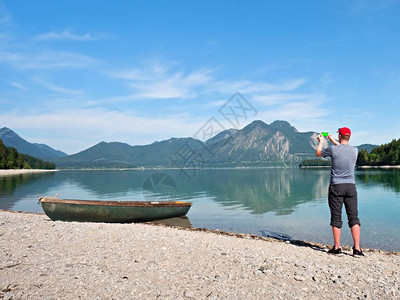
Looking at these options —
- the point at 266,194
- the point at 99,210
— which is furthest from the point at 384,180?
the point at 99,210

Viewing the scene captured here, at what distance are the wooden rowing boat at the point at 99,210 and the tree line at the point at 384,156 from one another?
148 m

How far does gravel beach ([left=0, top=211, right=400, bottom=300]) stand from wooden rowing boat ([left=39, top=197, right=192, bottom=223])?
22.9 ft

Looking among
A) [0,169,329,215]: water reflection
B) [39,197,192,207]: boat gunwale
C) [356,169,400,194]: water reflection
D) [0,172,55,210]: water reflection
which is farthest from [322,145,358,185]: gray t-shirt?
[356,169,400,194]: water reflection

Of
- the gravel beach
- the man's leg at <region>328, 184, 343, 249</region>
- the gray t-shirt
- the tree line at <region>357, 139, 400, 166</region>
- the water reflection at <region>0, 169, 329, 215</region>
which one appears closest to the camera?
the gravel beach

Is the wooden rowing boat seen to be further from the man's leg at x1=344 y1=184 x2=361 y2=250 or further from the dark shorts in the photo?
the man's leg at x1=344 y1=184 x2=361 y2=250

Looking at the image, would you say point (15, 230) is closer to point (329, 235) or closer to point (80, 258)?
point (80, 258)

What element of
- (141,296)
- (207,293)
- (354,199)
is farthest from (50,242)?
(354,199)

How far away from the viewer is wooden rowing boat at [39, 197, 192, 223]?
62.2ft

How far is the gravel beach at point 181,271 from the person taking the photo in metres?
6.64

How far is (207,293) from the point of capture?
6621mm

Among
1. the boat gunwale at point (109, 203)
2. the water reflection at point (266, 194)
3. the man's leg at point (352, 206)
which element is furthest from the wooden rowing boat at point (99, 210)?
the man's leg at point (352, 206)

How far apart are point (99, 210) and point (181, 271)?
494 inches

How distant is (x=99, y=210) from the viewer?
19312 millimetres

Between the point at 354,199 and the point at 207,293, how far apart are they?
5.38 meters
